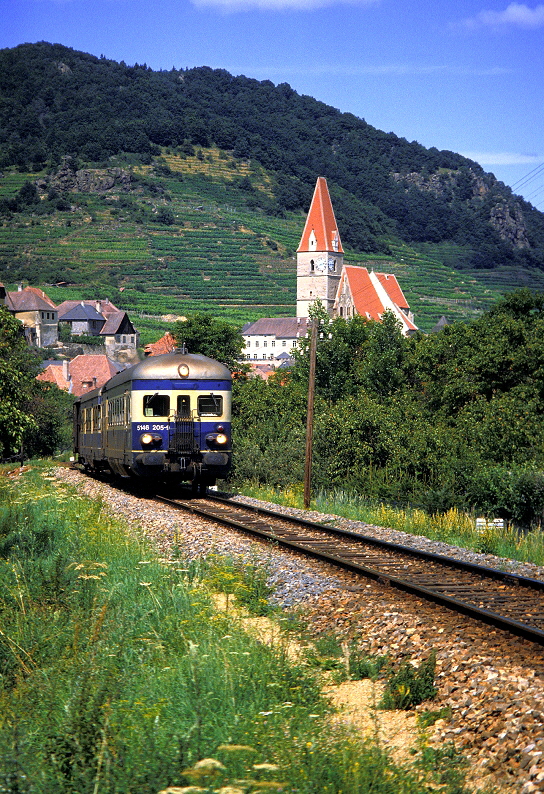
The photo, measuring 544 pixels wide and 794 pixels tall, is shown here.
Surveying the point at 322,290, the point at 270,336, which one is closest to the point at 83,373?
the point at 270,336

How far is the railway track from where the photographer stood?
8812 millimetres

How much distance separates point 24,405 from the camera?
174 feet

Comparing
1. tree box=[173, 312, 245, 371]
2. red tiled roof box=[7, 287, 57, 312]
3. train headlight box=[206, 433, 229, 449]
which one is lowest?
train headlight box=[206, 433, 229, 449]

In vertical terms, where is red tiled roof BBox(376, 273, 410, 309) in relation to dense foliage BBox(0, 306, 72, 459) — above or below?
above

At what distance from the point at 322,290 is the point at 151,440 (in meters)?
121

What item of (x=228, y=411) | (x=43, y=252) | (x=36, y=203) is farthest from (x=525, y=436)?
(x=36, y=203)

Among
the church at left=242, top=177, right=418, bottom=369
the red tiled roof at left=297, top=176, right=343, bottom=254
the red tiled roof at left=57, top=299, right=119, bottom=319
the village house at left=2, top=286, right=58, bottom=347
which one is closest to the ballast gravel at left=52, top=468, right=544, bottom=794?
the village house at left=2, top=286, right=58, bottom=347

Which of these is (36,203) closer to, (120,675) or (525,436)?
(525,436)

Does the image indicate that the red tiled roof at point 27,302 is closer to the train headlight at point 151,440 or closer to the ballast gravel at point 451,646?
the train headlight at point 151,440

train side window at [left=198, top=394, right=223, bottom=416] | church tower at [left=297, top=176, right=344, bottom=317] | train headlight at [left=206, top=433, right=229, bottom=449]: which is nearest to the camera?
train headlight at [left=206, top=433, right=229, bottom=449]

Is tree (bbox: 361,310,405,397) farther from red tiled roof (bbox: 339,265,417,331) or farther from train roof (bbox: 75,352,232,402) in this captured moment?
red tiled roof (bbox: 339,265,417,331)

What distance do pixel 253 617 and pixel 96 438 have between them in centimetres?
1855

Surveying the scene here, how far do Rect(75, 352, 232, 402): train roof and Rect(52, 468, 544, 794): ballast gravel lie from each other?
6.60m

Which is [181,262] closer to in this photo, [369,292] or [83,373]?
[369,292]
